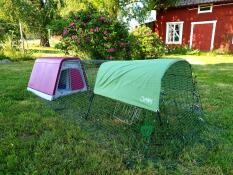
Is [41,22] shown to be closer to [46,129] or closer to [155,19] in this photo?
[155,19]

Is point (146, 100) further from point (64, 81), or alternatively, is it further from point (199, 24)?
point (199, 24)

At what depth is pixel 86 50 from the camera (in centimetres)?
1035

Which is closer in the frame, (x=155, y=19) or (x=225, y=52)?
(x=225, y=52)

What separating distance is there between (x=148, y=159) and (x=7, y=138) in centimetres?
195

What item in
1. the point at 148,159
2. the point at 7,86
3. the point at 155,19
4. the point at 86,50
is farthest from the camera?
the point at 155,19

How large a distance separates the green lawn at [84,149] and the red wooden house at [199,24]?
14150mm

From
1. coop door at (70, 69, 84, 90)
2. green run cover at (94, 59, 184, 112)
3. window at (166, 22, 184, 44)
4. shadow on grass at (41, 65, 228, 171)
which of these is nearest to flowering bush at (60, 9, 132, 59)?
coop door at (70, 69, 84, 90)

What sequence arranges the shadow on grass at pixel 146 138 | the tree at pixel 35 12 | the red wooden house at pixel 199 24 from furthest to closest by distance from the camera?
the tree at pixel 35 12 < the red wooden house at pixel 199 24 < the shadow on grass at pixel 146 138

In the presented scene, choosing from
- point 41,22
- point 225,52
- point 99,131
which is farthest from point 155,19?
point 99,131

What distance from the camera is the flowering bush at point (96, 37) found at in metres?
10.1

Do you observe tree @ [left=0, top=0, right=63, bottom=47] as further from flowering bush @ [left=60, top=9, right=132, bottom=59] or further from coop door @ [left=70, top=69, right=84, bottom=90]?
coop door @ [left=70, top=69, right=84, bottom=90]

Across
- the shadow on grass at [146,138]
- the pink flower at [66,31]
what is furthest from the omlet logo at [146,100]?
the pink flower at [66,31]

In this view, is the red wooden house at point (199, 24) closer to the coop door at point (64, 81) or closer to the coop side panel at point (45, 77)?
the coop door at point (64, 81)

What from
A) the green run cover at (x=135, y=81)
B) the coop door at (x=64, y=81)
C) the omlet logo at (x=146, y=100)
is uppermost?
the green run cover at (x=135, y=81)
